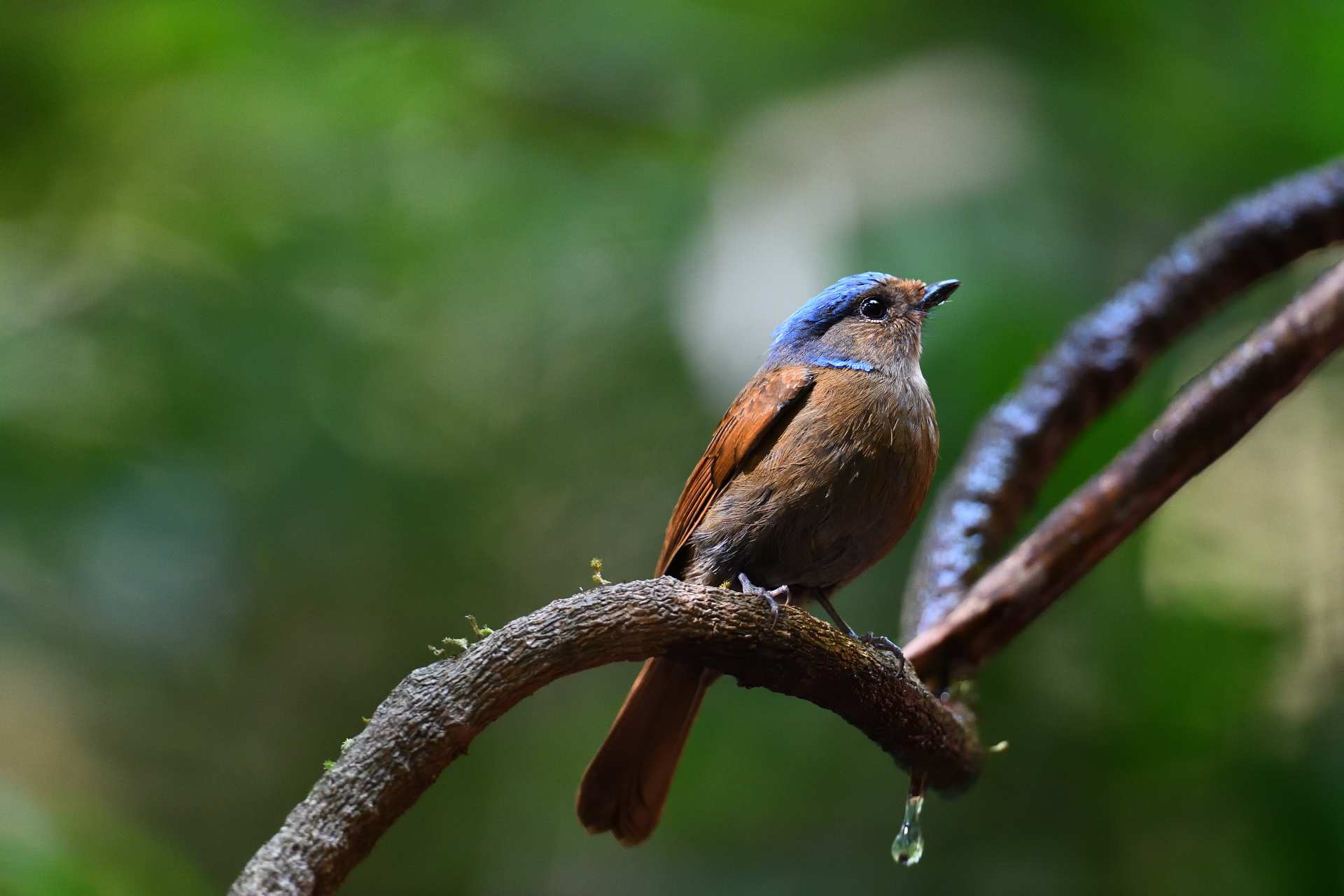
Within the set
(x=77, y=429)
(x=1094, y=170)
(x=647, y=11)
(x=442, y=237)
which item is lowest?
(x=77, y=429)

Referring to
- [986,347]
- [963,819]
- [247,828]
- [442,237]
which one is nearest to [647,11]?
[442,237]

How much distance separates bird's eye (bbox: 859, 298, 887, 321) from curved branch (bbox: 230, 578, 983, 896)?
961 millimetres

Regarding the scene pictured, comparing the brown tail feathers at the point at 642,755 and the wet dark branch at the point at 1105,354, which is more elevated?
the wet dark branch at the point at 1105,354

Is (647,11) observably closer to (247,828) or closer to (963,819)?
(963,819)

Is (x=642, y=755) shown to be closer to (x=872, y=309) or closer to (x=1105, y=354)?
(x=872, y=309)

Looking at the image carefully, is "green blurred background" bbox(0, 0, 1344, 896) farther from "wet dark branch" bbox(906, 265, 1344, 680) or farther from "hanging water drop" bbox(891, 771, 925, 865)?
"hanging water drop" bbox(891, 771, 925, 865)

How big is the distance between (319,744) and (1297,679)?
3498 millimetres

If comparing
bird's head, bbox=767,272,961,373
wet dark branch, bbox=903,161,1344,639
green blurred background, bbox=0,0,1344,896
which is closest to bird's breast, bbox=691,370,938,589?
bird's head, bbox=767,272,961,373

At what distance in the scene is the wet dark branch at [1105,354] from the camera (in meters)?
3.15

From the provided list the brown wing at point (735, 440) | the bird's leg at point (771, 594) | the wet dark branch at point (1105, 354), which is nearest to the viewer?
the bird's leg at point (771, 594)

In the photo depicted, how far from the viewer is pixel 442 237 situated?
486 cm

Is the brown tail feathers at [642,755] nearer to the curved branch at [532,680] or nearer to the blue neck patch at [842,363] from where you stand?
the curved branch at [532,680]

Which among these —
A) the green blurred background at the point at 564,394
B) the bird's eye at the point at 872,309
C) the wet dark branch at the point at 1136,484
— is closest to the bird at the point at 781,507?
the bird's eye at the point at 872,309

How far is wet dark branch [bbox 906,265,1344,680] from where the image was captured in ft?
8.75
